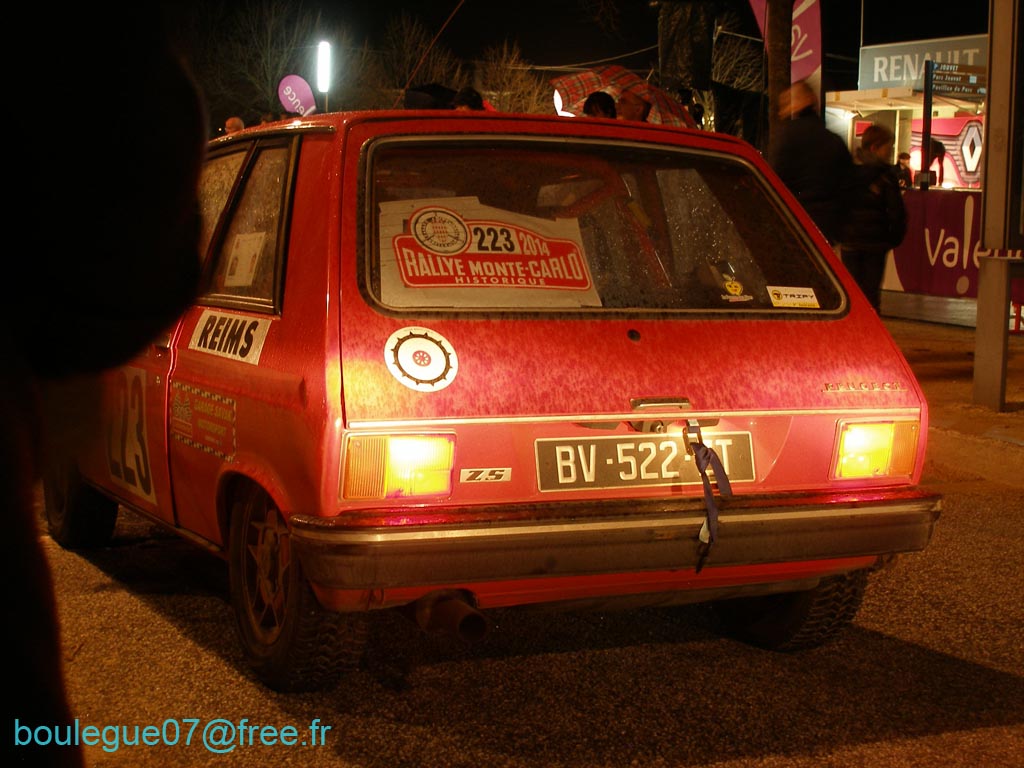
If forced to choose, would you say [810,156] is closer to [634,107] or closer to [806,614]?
[634,107]

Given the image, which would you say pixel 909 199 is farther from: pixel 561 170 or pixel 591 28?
pixel 591 28

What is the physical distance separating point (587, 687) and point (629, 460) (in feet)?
2.60

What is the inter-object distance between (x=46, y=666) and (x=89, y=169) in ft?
1.64

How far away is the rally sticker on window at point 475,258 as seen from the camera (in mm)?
3570

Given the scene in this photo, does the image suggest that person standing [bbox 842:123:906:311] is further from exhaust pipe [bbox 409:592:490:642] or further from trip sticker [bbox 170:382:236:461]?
exhaust pipe [bbox 409:592:490:642]

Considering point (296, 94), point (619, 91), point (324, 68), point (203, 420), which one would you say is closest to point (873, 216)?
point (619, 91)

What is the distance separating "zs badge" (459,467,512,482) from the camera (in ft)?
10.9

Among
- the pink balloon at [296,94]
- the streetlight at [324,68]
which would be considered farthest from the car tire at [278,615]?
the pink balloon at [296,94]

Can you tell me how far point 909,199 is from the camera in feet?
50.5

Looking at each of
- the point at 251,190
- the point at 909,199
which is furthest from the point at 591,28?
the point at 251,190

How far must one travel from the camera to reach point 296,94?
1809cm

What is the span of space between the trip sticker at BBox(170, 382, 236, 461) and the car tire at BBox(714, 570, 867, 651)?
177cm

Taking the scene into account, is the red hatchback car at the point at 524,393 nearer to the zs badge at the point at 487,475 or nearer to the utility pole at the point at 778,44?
the zs badge at the point at 487,475

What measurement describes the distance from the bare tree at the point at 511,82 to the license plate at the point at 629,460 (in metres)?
49.7
